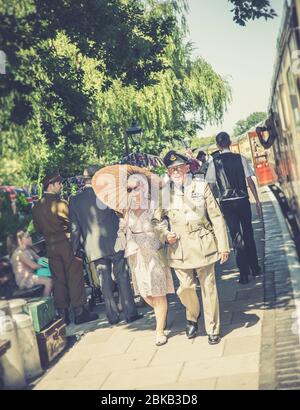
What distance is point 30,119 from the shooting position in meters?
6.43

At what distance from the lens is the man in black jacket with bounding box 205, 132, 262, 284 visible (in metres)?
7.88

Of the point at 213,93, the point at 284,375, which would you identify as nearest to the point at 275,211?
the point at 213,93

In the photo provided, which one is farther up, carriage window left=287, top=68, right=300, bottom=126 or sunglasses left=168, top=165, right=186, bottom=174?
carriage window left=287, top=68, right=300, bottom=126

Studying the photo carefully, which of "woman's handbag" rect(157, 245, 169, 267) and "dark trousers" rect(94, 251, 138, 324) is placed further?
"dark trousers" rect(94, 251, 138, 324)

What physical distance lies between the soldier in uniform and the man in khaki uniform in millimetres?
1978

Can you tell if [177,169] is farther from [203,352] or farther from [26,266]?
[26,266]

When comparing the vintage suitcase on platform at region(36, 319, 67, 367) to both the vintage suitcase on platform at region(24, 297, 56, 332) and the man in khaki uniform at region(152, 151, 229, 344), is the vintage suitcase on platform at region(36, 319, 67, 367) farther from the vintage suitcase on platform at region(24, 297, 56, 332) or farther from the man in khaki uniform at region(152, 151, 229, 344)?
the man in khaki uniform at region(152, 151, 229, 344)

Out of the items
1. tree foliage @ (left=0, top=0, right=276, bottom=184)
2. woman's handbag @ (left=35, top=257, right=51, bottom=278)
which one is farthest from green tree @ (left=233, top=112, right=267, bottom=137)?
woman's handbag @ (left=35, top=257, right=51, bottom=278)

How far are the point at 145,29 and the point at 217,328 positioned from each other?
4.62 metres

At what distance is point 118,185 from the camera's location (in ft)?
21.2

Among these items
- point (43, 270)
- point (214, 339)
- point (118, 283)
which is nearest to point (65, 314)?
point (43, 270)

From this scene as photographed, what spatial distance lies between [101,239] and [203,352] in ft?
7.32

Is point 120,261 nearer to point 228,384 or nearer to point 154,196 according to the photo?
point 154,196

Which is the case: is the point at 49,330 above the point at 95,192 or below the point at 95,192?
below
